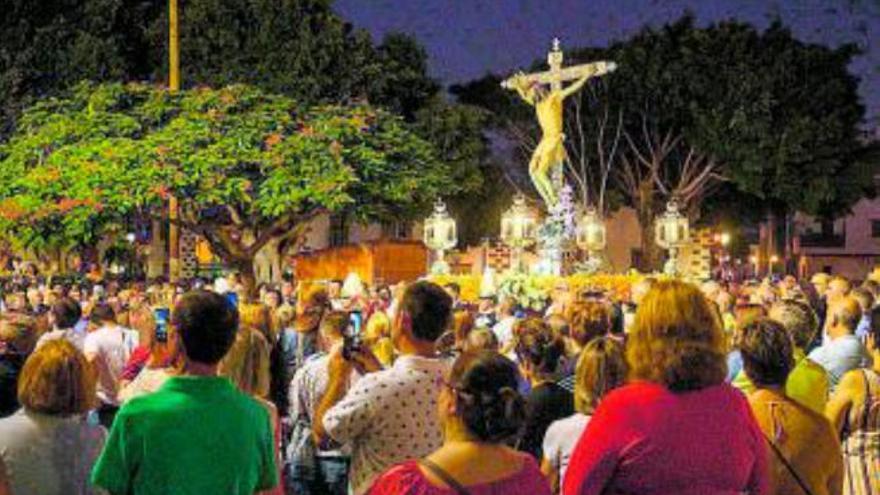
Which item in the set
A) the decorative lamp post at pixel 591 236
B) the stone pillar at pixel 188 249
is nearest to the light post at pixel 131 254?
the stone pillar at pixel 188 249

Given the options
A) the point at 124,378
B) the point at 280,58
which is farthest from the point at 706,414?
the point at 280,58

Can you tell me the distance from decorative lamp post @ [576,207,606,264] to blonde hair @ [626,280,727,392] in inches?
864

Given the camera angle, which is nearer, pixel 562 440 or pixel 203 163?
pixel 562 440

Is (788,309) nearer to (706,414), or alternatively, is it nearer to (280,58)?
(706,414)

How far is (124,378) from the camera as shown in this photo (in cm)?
858

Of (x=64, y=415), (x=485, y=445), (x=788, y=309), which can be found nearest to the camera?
(x=485, y=445)

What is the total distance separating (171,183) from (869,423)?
25180 mm

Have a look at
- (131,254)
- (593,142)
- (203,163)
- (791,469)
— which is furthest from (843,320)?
(131,254)

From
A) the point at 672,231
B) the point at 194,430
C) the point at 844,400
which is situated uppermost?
the point at 672,231

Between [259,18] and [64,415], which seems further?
[259,18]

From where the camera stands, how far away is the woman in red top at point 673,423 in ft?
12.5

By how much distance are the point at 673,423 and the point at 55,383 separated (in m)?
2.20

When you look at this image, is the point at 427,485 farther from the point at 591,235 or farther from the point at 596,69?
the point at 591,235

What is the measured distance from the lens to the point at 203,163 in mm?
29766
